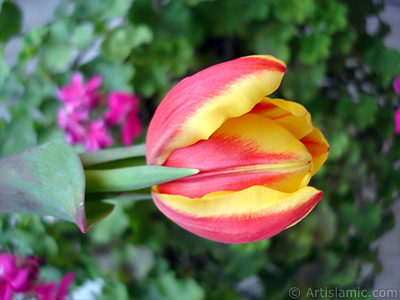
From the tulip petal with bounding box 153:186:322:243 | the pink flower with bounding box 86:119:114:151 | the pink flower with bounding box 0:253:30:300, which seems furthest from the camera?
the pink flower with bounding box 86:119:114:151

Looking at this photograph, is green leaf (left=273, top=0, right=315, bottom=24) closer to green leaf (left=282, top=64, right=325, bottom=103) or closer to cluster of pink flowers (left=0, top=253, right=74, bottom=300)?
green leaf (left=282, top=64, right=325, bottom=103)

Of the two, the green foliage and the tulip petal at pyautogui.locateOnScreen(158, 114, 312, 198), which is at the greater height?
the tulip petal at pyautogui.locateOnScreen(158, 114, 312, 198)

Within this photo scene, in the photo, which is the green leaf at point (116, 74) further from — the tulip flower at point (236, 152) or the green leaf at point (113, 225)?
the tulip flower at point (236, 152)

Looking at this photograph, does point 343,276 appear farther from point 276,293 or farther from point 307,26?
point 307,26

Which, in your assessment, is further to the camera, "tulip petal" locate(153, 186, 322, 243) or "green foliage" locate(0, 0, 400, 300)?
"green foliage" locate(0, 0, 400, 300)

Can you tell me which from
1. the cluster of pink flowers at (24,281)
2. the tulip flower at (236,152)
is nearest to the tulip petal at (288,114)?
the tulip flower at (236,152)

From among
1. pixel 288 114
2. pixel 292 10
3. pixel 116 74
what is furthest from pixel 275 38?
pixel 288 114

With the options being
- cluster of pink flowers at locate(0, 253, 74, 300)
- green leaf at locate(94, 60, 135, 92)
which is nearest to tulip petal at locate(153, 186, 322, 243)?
cluster of pink flowers at locate(0, 253, 74, 300)
